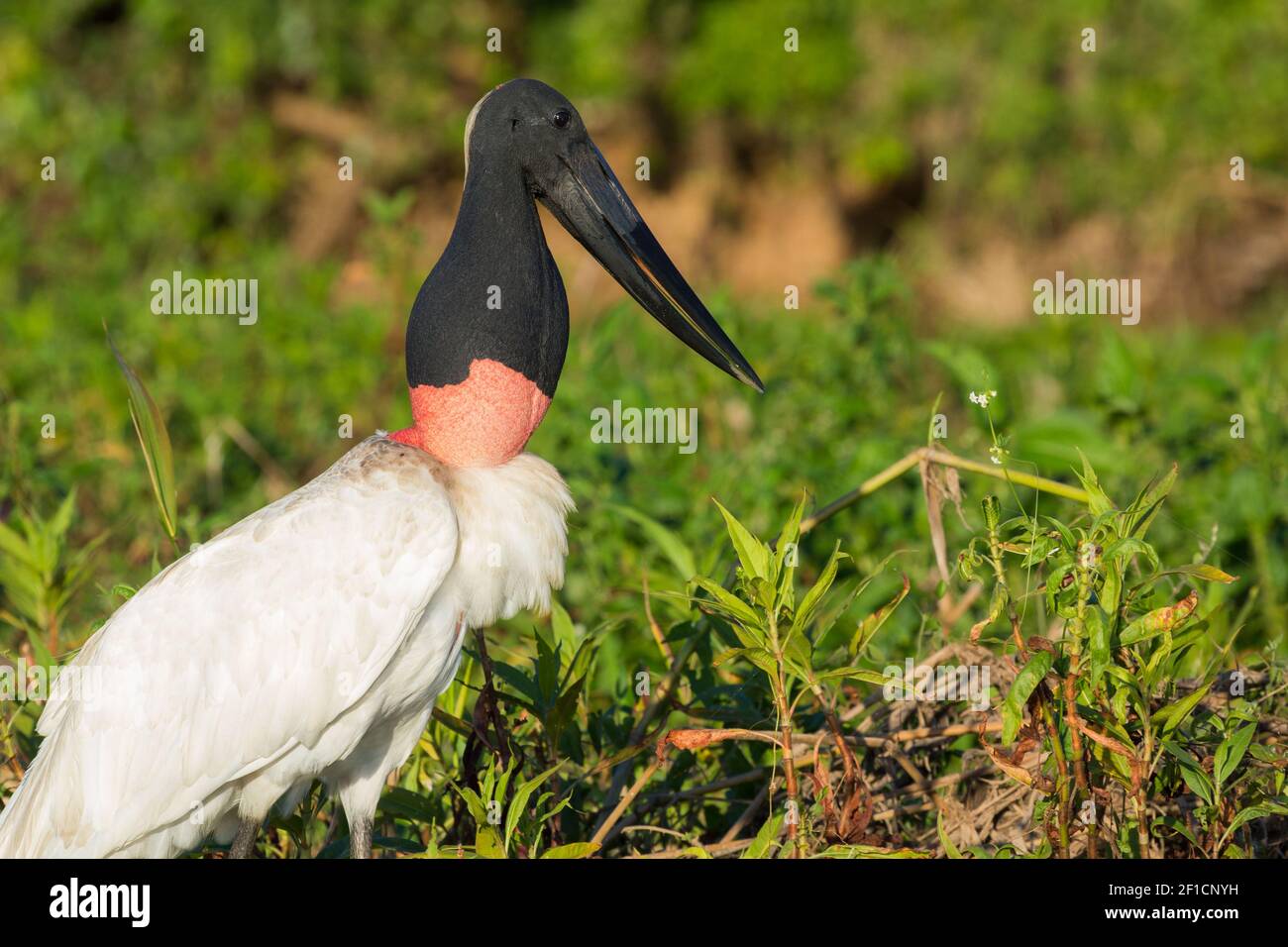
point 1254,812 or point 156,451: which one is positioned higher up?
point 156,451

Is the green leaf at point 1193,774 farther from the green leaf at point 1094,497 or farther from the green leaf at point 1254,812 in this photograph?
the green leaf at point 1094,497

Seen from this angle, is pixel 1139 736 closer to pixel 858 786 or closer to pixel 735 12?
pixel 858 786

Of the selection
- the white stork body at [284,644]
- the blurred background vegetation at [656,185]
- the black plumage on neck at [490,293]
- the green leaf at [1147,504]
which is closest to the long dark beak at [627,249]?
the black plumage on neck at [490,293]

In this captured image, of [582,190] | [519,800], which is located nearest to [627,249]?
[582,190]

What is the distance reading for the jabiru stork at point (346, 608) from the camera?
9.50 ft

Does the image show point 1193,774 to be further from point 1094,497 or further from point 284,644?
point 284,644

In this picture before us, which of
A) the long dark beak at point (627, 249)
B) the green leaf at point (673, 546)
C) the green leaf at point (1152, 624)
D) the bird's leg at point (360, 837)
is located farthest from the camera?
the green leaf at point (673, 546)

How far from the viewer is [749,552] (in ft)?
9.46

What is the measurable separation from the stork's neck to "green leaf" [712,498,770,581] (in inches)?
18.2

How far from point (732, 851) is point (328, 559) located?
1.05 meters

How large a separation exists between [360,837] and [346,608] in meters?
0.53

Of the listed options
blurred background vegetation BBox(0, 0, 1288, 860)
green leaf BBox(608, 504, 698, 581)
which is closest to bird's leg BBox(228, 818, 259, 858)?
green leaf BBox(608, 504, 698, 581)

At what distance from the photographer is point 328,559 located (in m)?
2.90
